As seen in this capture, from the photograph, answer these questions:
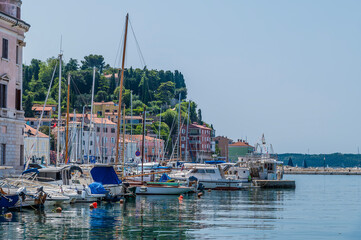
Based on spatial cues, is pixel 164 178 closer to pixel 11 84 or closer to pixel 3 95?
pixel 11 84

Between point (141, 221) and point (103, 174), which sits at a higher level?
point (103, 174)

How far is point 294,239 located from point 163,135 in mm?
134976

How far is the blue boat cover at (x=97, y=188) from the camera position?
47750 millimetres

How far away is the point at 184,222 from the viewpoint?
36031 millimetres

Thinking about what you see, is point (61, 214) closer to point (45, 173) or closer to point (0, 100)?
point (45, 173)

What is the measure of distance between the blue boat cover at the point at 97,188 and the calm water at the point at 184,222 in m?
A: 2.06

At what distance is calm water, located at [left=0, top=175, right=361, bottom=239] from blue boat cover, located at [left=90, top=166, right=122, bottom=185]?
3.62 meters

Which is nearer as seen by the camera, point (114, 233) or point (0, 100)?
point (114, 233)

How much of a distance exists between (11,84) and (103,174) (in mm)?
10851

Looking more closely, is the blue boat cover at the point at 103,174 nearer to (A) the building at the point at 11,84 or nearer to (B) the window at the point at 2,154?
(A) the building at the point at 11,84

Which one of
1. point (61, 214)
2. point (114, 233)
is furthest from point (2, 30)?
point (114, 233)

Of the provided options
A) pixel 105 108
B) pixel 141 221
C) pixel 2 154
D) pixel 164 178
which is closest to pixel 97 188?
pixel 2 154

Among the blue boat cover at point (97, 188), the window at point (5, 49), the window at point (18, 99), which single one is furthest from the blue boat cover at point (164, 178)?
the window at point (5, 49)

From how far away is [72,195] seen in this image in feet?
146
